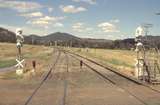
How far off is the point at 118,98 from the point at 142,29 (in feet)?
34.9

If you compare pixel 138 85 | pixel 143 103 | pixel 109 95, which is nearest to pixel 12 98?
pixel 109 95

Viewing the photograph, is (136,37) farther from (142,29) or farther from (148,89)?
(148,89)

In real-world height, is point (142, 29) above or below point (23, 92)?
above

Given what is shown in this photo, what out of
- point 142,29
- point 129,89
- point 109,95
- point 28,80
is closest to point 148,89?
point 129,89

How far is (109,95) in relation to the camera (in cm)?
1942

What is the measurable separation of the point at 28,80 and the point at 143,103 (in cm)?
1229

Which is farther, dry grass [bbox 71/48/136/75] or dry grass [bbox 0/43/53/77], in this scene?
dry grass [bbox 0/43/53/77]

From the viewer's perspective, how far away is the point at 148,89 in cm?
2173

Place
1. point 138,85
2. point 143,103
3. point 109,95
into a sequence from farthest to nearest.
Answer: point 138,85
point 109,95
point 143,103

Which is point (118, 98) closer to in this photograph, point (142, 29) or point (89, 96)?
point (89, 96)

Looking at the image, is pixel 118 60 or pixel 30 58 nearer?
pixel 118 60

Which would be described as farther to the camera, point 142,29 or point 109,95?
point 142,29

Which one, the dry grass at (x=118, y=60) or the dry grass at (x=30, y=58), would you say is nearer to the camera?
the dry grass at (x=118, y=60)

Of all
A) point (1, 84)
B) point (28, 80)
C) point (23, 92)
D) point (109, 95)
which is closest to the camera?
point (109, 95)
